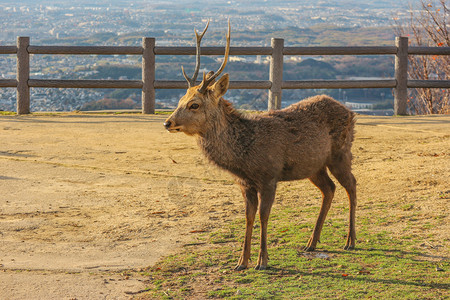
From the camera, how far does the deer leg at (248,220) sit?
623 cm

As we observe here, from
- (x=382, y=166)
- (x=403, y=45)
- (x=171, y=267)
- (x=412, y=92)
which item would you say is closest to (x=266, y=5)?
(x=412, y=92)

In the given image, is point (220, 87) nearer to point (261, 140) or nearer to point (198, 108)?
point (198, 108)

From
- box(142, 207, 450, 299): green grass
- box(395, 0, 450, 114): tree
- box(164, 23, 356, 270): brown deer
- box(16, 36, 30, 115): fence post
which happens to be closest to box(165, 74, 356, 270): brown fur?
box(164, 23, 356, 270): brown deer

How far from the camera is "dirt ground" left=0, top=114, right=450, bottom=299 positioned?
20.5ft

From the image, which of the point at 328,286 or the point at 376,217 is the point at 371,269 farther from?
the point at 376,217

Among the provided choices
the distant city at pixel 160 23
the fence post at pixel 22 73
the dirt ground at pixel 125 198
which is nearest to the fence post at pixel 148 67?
the dirt ground at pixel 125 198

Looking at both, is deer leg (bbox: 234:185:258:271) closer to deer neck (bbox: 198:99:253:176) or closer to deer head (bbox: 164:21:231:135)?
deer neck (bbox: 198:99:253:176)

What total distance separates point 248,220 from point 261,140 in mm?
808

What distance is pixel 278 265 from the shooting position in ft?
20.6

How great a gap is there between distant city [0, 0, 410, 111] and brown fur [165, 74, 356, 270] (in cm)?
2136

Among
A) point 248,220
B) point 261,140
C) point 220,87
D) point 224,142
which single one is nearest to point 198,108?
point 220,87

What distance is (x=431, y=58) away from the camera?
21438mm

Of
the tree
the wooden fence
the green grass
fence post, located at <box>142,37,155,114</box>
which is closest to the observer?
the green grass

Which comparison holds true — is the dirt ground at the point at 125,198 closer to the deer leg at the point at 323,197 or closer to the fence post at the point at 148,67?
the deer leg at the point at 323,197
